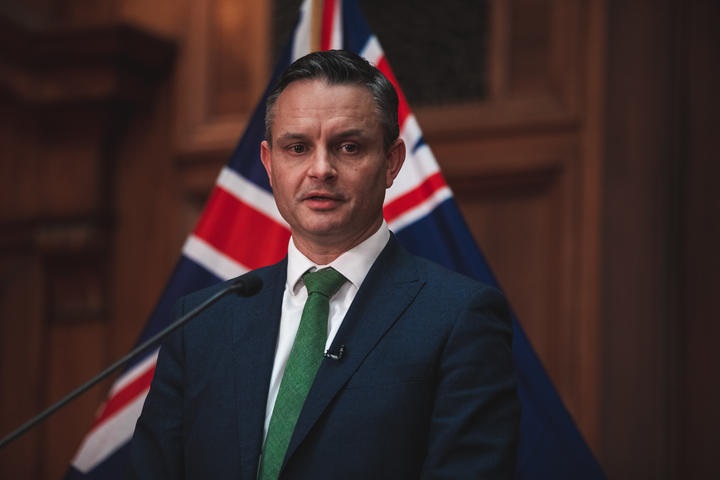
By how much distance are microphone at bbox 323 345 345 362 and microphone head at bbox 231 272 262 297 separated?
112mm

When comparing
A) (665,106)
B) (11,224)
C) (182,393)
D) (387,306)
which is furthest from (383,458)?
(11,224)

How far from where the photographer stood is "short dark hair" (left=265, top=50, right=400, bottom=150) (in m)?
1.33

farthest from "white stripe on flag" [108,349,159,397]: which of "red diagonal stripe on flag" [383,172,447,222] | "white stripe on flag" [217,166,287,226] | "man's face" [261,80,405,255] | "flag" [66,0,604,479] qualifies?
"man's face" [261,80,405,255]

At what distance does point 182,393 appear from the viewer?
4.49 ft

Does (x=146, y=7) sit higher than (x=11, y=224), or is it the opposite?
(x=146, y=7)

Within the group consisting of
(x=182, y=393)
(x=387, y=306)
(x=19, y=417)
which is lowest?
(x=19, y=417)

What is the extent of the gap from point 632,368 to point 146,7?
5.16ft

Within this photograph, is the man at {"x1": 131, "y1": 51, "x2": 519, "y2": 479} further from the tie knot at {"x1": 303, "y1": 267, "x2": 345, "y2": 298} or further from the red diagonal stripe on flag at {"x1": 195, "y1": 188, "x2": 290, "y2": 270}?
the red diagonal stripe on flag at {"x1": 195, "y1": 188, "x2": 290, "y2": 270}

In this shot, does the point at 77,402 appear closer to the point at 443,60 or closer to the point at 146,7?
the point at 146,7

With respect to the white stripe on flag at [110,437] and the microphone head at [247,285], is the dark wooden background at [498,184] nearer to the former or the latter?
the white stripe on flag at [110,437]

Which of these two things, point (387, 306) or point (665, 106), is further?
point (665, 106)

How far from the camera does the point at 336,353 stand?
1.27 metres

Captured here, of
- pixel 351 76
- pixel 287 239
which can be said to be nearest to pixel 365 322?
pixel 351 76

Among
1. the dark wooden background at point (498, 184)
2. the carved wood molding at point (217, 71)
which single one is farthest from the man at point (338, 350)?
the carved wood molding at point (217, 71)
